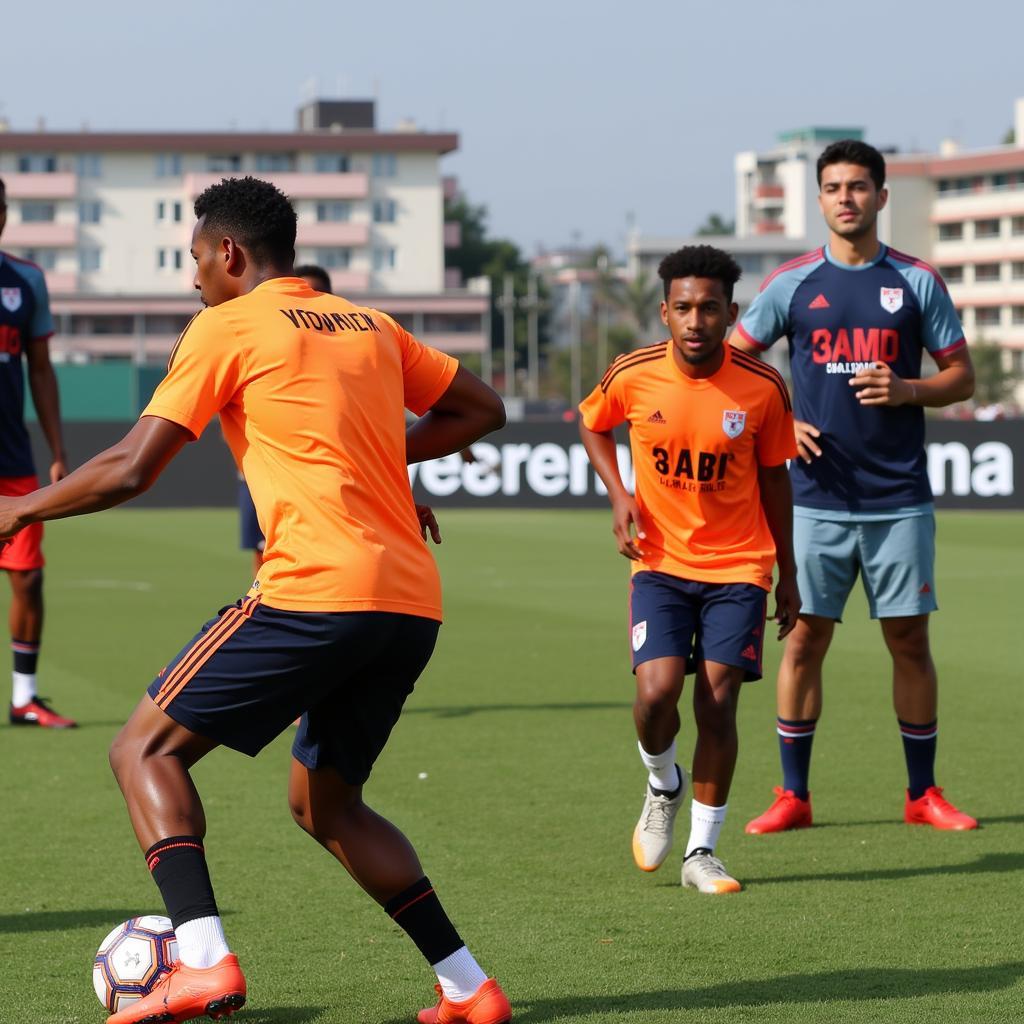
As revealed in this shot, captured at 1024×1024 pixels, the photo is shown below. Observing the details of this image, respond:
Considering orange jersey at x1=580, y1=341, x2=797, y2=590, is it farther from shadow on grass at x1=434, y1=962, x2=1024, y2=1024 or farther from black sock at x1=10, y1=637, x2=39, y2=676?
black sock at x1=10, y1=637, x2=39, y2=676

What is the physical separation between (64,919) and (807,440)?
3.24 m

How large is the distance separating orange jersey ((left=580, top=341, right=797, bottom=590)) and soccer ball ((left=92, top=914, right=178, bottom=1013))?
240 centimetres

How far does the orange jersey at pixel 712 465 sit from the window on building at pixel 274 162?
9943 centimetres

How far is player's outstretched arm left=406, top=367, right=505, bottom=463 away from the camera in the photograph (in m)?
4.76

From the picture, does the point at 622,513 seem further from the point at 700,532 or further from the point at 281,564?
the point at 281,564

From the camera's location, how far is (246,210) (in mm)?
4348

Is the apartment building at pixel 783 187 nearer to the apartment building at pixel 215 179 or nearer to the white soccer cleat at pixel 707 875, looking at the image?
the apartment building at pixel 215 179

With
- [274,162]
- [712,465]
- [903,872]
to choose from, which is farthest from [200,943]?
[274,162]

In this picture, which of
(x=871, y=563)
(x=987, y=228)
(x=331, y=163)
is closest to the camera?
(x=871, y=563)

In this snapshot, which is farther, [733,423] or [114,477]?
[733,423]

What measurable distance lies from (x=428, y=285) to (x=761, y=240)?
22.7 metres

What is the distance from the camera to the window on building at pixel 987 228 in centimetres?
10881

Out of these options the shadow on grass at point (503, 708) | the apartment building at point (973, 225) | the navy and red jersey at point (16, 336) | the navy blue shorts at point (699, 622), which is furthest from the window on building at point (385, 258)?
the navy blue shorts at point (699, 622)

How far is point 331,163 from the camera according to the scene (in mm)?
103625
